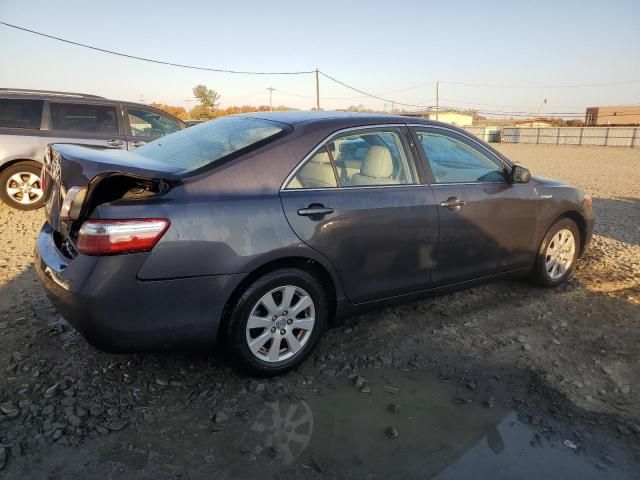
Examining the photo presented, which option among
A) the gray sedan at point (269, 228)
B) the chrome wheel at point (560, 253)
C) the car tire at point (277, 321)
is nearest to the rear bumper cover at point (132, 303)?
the gray sedan at point (269, 228)

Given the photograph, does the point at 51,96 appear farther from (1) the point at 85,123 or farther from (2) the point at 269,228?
(2) the point at 269,228

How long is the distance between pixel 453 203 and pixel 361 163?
783mm

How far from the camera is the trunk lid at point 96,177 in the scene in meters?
2.41

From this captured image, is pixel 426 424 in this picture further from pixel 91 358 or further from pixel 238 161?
pixel 91 358

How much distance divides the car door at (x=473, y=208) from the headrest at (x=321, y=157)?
81 cm

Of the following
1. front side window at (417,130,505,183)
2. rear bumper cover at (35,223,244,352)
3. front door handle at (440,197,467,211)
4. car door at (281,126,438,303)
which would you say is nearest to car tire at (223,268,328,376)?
rear bumper cover at (35,223,244,352)

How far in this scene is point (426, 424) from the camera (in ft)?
8.46

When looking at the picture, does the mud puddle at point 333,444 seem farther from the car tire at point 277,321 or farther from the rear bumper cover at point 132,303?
the rear bumper cover at point 132,303

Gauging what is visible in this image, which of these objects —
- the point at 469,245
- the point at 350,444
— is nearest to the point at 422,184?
the point at 469,245

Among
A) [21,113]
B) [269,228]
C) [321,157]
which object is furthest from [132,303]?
[21,113]

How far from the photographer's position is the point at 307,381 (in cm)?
296

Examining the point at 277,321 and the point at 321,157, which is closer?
the point at 277,321

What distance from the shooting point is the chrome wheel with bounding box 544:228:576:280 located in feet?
14.4

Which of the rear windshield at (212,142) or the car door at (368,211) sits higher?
the rear windshield at (212,142)
